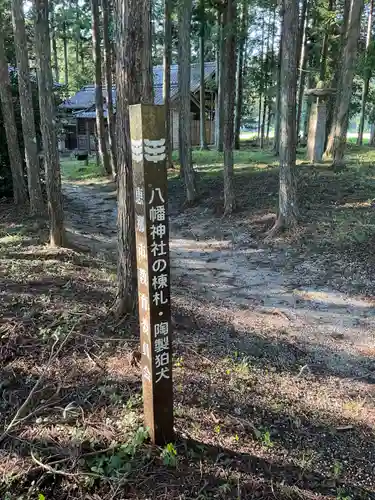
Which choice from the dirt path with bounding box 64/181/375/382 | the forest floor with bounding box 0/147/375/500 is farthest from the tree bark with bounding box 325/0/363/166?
the forest floor with bounding box 0/147/375/500

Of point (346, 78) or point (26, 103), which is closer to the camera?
point (26, 103)

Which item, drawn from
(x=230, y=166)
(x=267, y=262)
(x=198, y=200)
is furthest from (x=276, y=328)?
(x=198, y=200)

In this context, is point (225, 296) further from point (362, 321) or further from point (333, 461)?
point (333, 461)

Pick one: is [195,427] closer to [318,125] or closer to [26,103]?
[26,103]

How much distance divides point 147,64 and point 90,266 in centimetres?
383

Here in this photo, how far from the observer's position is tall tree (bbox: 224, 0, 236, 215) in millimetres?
10828

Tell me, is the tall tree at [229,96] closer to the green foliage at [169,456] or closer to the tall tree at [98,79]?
the tall tree at [98,79]

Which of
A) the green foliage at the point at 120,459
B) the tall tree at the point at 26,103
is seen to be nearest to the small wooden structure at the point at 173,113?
the tall tree at the point at 26,103

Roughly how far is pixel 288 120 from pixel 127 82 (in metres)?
5.70

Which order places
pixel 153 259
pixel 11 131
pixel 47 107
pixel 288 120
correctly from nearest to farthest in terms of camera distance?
pixel 153 259, pixel 47 107, pixel 288 120, pixel 11 131

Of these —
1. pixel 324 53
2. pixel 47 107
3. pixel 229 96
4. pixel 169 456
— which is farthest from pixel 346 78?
pixel 169 456

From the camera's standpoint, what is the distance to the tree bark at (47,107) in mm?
6609

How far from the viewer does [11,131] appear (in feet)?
34.7

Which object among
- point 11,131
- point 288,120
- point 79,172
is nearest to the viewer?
point 288,120
